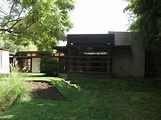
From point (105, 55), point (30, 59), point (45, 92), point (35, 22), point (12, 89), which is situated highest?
point (35, 22)

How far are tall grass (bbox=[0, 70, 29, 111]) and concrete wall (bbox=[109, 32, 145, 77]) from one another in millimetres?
9952

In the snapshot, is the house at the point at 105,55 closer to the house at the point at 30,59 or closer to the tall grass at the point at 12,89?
the tall grass at the point at 12,89

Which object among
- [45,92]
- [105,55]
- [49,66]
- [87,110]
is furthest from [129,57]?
[87,110]

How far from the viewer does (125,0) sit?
1552 cm

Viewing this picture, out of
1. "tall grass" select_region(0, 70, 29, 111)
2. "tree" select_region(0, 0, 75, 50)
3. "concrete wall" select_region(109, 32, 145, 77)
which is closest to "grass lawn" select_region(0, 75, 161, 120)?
"tall grass" select_region(0, 70, 29, 111)

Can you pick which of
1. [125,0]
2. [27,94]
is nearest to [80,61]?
[125,0]

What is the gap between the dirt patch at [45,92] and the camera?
9.40 metres

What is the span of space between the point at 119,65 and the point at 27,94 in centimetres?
995

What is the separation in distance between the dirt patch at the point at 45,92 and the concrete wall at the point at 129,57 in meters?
7.40

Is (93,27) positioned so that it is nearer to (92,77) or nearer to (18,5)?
(92,77)

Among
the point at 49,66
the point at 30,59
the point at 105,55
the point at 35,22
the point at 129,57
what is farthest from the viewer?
the point at 30,59

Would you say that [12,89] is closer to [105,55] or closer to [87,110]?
[87,110]

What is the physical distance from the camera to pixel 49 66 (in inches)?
651

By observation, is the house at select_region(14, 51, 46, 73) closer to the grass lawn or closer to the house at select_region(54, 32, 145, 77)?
the house at select_region(54, 32, 145, 77)
